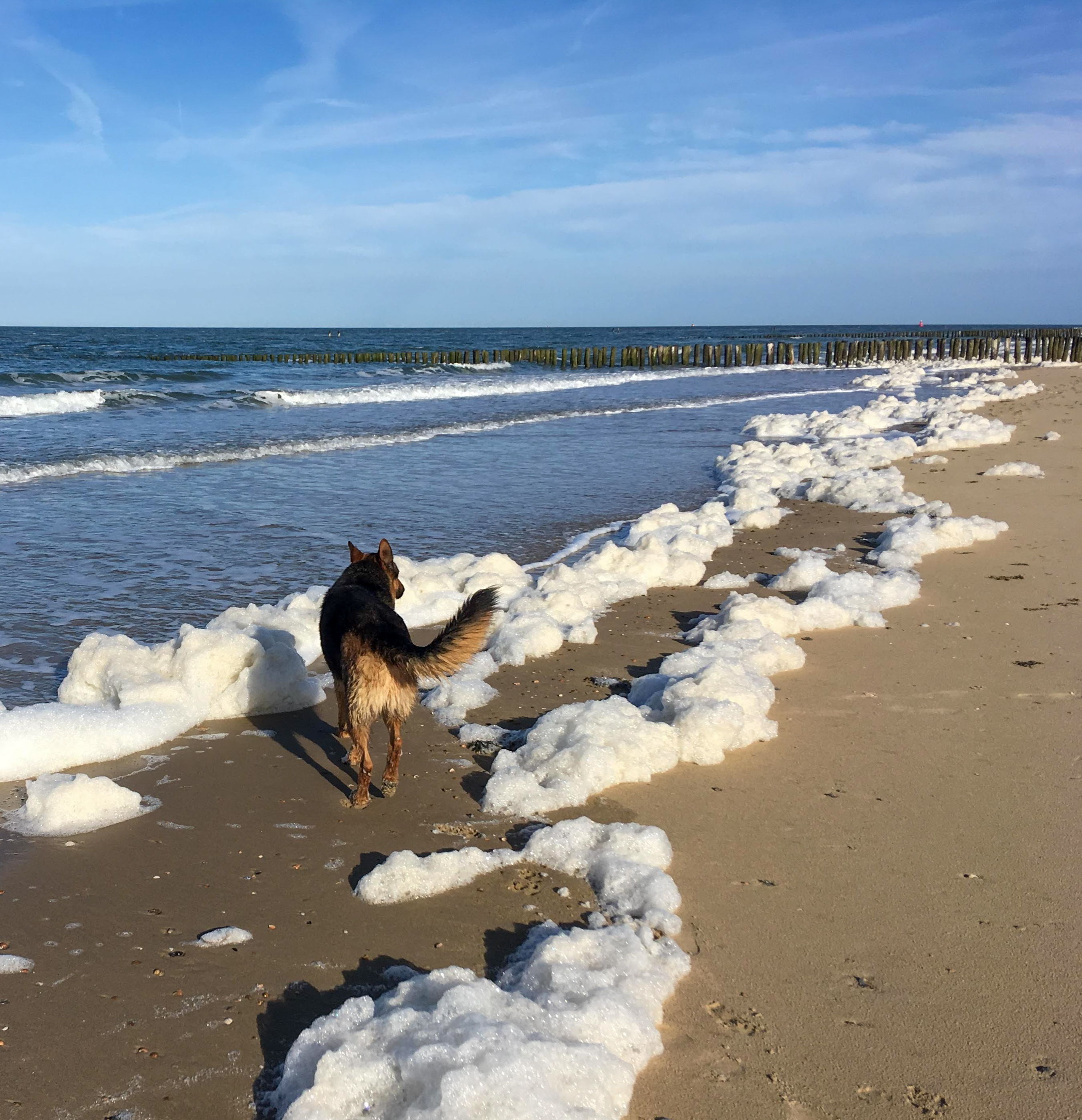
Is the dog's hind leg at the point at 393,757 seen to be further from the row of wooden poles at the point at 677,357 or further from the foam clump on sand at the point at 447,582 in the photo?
the row of wooden poles at the point at 677,357

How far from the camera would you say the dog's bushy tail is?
406cm

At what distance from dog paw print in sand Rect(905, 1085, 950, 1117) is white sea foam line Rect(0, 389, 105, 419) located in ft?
80.1

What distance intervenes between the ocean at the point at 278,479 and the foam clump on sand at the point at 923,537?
A: 123 inches

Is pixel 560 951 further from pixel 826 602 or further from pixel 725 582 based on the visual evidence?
pixel 725 582

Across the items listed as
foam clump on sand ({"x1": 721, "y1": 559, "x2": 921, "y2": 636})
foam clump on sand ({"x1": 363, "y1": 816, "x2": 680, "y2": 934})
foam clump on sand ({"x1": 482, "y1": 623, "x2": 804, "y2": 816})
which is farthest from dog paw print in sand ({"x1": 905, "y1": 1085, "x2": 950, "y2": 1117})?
foam clump on sand ({"x1": 721, "y1": 559, "x2": 921, "y2": 636})

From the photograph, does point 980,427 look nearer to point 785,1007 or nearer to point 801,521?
point 801,521

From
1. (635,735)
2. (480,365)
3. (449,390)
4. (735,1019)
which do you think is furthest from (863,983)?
(480,365)

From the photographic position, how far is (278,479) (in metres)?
13.3

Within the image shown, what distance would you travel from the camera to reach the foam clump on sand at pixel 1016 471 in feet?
38.8

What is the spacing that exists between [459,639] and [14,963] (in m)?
1.97

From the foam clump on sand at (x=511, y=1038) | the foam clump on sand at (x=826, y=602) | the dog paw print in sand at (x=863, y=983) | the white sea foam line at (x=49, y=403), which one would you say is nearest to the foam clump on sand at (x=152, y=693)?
Result: the foam clump on sand at (x=511, y=1038)

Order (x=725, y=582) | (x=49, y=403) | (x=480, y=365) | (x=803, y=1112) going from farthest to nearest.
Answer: (x=480, y=365) → (x=49, y=403) → (x=725, y=582) → (x=803, y=1112)

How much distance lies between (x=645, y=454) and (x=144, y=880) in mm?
13376

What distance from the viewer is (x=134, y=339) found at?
78750mm
